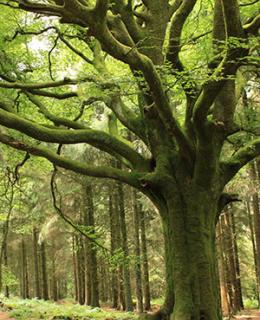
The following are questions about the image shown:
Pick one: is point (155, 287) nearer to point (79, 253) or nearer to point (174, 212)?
point (79, 253)

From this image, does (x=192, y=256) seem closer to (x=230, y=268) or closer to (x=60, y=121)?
(x=60, y=121)

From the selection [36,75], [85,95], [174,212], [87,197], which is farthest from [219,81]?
[87,197]

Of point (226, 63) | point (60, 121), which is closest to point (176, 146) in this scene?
point (60, 121)

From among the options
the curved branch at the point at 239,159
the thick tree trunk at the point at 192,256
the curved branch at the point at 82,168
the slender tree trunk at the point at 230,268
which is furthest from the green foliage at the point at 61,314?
the curved branch at the point at 239,159

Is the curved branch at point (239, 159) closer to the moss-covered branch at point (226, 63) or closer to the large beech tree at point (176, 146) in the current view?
the large beech tree at point (176, 146)

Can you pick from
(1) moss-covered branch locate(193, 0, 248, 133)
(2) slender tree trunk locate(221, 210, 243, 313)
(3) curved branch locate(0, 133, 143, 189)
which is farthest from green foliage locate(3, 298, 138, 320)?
(1) moss-covered branch locate(193, 0, 248, 133)

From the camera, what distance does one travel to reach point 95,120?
16.9m

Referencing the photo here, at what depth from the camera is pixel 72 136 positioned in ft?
26.7

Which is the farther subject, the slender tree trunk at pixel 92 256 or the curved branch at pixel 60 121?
the slender tree trunk at pixel 92 256

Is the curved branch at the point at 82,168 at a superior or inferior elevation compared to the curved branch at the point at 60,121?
inferior

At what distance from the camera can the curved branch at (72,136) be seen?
7422 mm

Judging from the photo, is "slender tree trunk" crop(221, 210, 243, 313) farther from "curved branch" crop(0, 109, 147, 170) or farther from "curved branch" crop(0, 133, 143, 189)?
"curved branch" crop(0, 133, 143, 189)

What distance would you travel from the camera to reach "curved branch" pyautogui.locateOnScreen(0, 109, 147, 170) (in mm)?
7422

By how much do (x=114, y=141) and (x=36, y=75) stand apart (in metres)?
4.04
